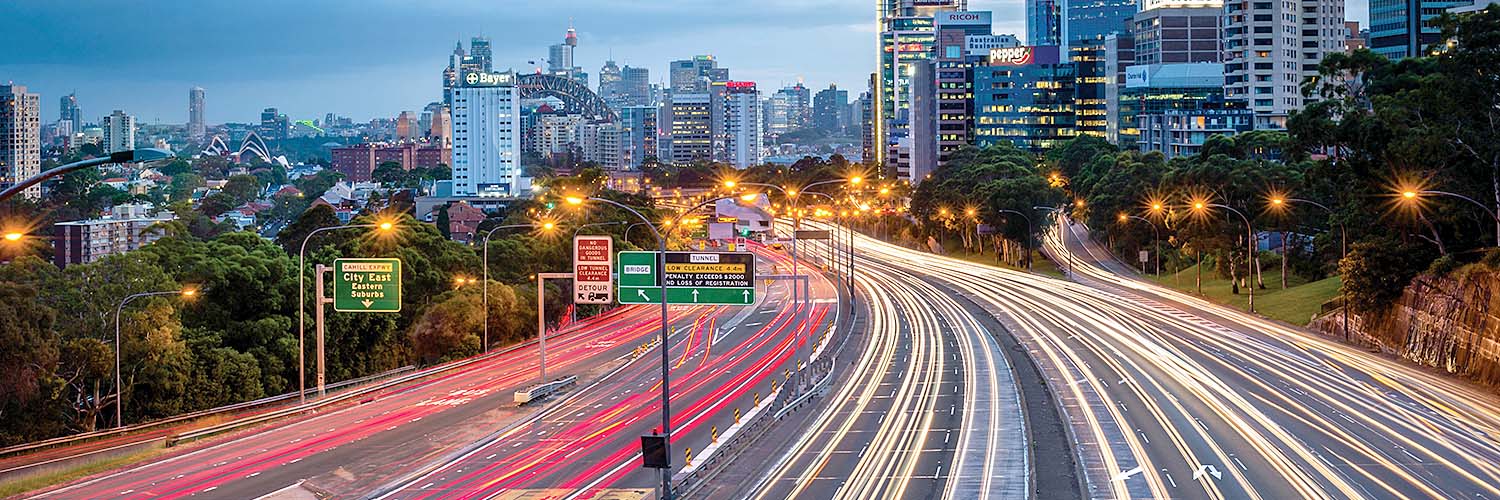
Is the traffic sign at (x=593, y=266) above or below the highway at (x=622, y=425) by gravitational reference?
above

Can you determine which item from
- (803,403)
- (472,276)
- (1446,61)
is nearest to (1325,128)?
(1446,61)

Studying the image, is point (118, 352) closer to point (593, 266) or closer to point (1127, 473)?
point (593, 266)

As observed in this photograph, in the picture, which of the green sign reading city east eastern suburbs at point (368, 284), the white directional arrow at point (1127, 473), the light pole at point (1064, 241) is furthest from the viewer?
the light pole at point (1064, 241)

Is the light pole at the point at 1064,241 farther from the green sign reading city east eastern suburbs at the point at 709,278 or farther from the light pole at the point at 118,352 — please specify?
the light pole at the point at 118,352

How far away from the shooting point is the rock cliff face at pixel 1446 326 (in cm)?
6297

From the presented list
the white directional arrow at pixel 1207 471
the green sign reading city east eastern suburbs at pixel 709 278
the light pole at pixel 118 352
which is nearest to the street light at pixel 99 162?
the green sign reading city east eastern suburbs at pixel 709 278

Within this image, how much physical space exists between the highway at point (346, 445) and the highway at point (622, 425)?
185cm

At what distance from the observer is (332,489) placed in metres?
44.9

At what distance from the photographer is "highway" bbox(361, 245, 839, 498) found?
4569 cm

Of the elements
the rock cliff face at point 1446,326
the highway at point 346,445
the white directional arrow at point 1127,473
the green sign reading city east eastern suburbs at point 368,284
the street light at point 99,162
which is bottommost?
the highway at point 346,445

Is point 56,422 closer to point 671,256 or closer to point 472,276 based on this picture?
point 671,256

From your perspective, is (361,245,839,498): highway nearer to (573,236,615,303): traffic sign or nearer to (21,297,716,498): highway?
(21,297,716,498): highway

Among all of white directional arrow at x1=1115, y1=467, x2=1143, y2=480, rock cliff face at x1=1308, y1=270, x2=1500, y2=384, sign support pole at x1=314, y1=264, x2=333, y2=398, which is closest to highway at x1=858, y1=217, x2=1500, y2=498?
white directional arrow at x1=1115, y1=467, x2=1143, y2=480

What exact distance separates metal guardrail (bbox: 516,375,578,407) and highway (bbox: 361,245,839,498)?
99cm
